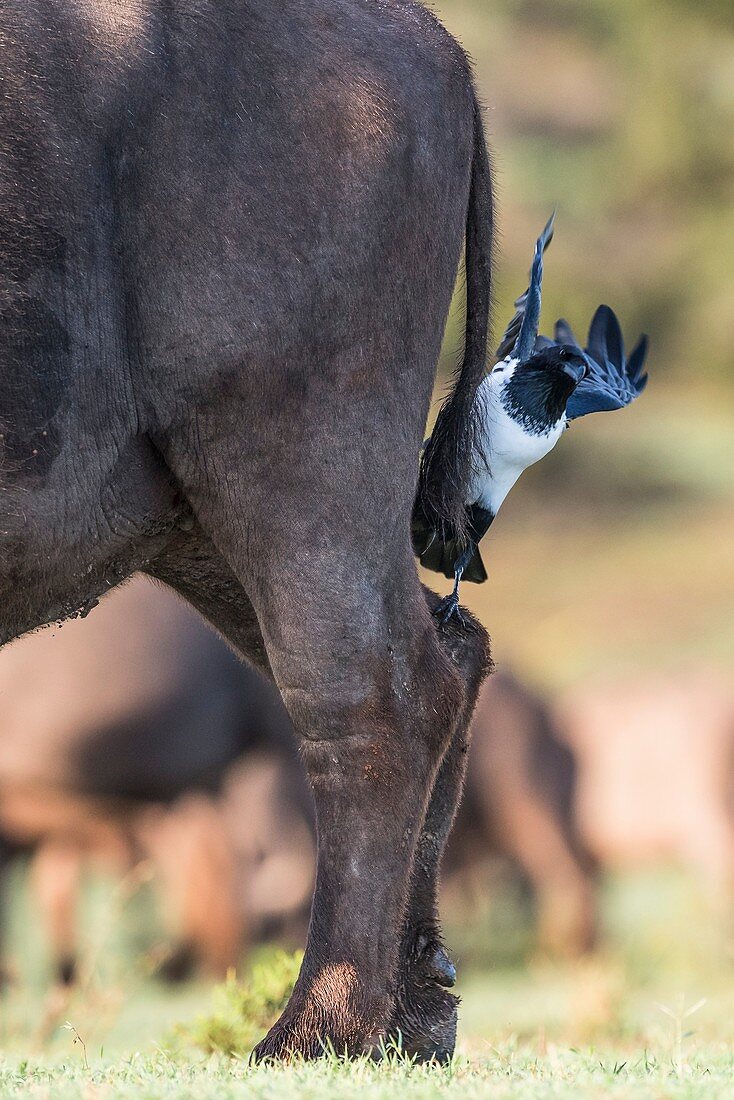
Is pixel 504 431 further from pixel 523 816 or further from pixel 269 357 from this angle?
pixel 523 816

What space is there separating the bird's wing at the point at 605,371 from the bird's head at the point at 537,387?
11 cm

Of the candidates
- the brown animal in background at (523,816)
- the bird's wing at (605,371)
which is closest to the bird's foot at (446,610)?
the bird's wing at (605,371)

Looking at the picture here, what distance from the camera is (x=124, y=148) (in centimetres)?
319

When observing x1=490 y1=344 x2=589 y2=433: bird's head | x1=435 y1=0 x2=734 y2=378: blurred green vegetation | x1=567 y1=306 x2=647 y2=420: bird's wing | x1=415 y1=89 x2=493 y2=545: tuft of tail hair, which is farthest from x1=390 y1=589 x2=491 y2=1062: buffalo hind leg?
x1=435 y1=0 x2=734 y2=378: blurred green vegetation

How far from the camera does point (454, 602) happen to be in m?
3.83

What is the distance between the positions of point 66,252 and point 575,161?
25.8 metres

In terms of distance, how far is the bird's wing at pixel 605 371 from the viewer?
4.13 meters

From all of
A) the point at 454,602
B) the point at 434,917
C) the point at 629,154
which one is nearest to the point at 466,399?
the point at 454,602

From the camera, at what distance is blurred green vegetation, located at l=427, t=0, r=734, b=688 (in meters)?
23.1

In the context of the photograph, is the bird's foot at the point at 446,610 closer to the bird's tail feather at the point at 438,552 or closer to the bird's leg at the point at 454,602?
the bird's leg at the point at 454,602

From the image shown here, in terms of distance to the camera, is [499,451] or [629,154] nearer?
[499,451]

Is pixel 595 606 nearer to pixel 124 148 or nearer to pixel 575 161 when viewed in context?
pixel 575 161

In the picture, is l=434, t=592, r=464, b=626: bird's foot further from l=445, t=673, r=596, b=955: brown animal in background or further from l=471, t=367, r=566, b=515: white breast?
l=445, t=673, r=596, b=955: brown animal in background

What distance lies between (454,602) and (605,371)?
0.90m
